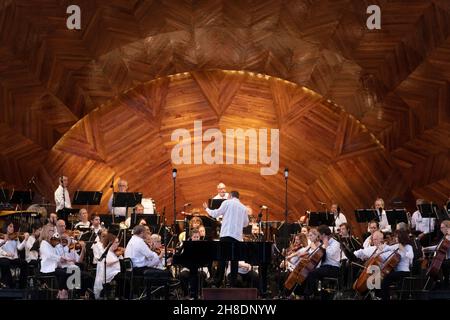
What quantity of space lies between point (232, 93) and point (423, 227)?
19.8 feet

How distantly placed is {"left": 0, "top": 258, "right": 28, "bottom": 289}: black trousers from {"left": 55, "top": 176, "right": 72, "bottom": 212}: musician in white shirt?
125 inches

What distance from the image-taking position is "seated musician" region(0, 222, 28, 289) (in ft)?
57.6

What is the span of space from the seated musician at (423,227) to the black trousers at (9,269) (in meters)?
7.94

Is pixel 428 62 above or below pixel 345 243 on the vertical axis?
above

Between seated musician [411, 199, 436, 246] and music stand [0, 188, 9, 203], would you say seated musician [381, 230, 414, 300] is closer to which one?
seated musician [411, 199, 436, 246]

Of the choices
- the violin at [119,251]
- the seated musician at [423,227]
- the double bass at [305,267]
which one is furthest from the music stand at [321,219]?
the violin at [119,251]

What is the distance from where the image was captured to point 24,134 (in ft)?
73.2

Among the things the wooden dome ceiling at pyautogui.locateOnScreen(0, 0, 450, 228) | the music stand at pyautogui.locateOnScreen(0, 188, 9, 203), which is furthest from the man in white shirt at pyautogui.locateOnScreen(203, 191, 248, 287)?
the wooden dome ceiling at pyautogui.locateOnScreen(0, 0, 450, 228)

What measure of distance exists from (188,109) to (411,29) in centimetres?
580

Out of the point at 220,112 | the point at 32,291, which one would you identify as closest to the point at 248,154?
the point at 220,112

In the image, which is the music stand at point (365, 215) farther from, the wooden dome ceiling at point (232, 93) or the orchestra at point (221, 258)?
the wooden dome ceiling at point (232, 93)

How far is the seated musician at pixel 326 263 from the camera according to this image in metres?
16.5
